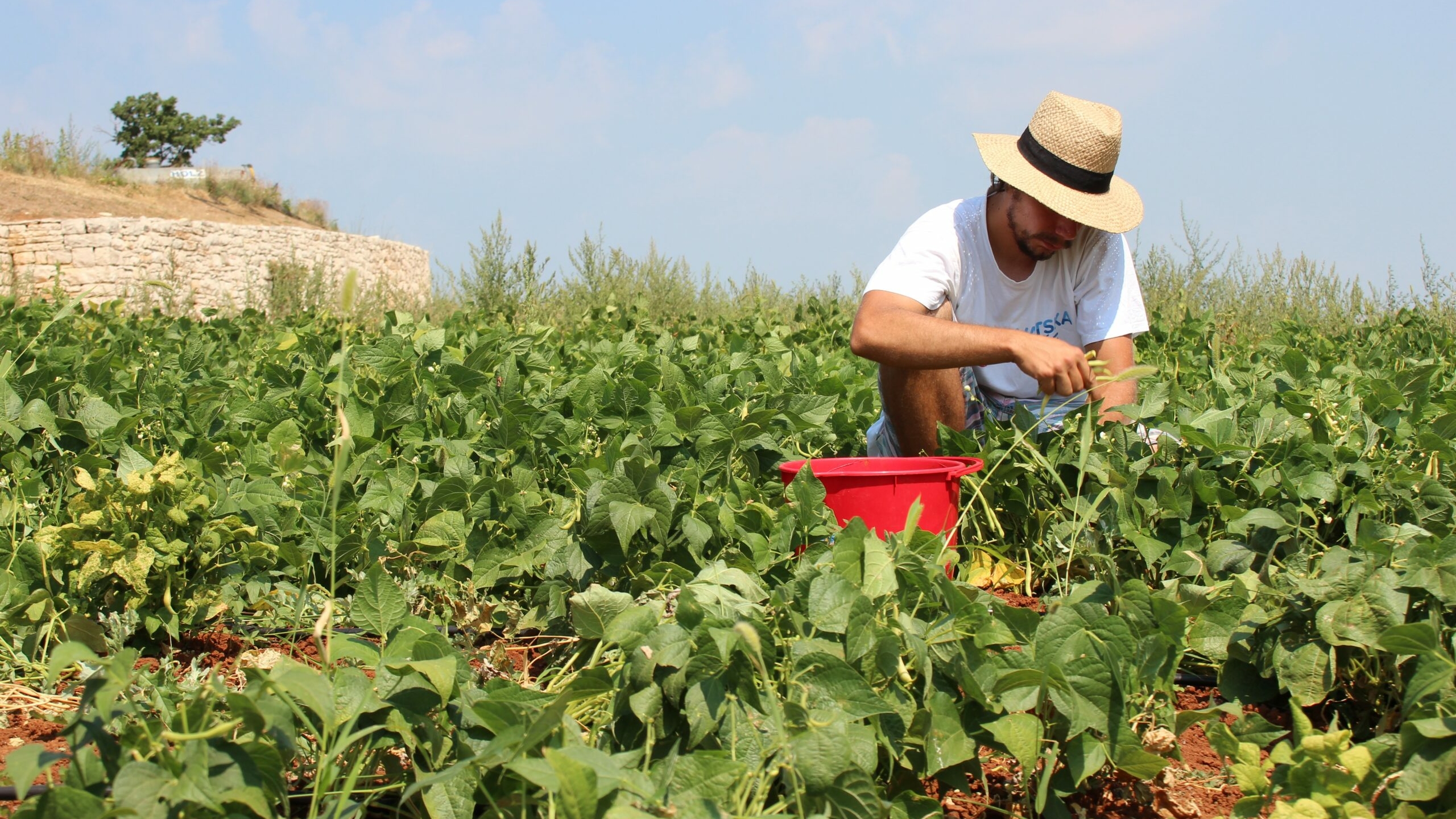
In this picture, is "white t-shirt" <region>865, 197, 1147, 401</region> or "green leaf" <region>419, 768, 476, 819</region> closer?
"green leaf" <region>419, 768, 476, 819</region>

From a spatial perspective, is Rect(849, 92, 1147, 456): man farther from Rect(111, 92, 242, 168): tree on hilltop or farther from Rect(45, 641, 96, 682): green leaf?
Rect(111, 92, 242, 168): tree on hilltop

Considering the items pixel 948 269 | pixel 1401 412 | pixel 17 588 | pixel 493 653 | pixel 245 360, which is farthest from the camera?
pixel 245 360

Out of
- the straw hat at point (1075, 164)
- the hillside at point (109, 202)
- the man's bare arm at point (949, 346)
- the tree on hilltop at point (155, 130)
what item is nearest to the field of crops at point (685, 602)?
the man's bare arm at point (949, 346)

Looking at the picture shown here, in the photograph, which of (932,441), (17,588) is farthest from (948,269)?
(17,588)

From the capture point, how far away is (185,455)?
2357mm

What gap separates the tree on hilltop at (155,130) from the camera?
1442 inches

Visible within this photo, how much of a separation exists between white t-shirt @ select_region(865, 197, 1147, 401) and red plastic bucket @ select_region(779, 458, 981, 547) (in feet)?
2.44

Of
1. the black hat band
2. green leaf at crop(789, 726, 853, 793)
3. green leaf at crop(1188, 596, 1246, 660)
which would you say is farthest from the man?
green leaf at crop(789, 726, 853, 793)

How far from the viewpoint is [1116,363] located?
286 cm

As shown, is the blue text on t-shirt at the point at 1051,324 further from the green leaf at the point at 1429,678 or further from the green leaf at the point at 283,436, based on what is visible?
the green leaf at the point at 283,436

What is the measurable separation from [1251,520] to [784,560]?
79 cm

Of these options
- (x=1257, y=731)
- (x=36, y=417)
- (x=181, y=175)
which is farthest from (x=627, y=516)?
(x=181, y=175)

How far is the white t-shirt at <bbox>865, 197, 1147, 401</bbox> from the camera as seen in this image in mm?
2824

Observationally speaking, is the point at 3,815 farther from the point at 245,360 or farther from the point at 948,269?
the point at 245,360
